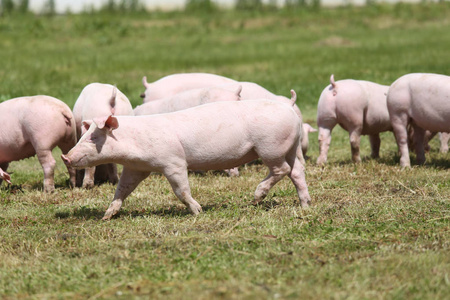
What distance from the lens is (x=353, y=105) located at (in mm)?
9305

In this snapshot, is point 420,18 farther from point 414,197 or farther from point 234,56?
point 414,197

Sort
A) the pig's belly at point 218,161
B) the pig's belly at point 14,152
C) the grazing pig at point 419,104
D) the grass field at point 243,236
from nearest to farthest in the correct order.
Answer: the grass field at point 243,236 → the pig's belly at point 218,161 → the pig's belly at point 14,152 → the grazing pig at point 419,104

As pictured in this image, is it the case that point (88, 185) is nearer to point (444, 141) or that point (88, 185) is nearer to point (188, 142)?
point (188, 142)

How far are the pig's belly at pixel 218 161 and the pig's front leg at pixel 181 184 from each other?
130 mm

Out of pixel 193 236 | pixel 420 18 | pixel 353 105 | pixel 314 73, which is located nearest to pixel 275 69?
pixel 314 73

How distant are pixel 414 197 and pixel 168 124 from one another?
240cm

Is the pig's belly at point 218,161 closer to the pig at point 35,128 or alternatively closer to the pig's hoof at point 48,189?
the pig at point 35,128

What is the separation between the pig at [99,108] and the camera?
8.15 metres

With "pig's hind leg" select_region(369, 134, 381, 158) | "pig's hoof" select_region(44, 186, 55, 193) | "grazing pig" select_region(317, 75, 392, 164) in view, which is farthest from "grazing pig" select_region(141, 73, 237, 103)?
"pig's hoof" select_region(44, 186, 55, 193)

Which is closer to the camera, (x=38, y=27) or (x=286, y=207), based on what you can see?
(x=286, y=207)

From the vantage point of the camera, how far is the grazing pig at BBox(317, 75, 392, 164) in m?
9.33

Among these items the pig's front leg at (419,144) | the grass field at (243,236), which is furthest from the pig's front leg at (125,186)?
the pig's front leg at (419,144)

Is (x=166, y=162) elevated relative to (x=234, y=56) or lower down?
elevated

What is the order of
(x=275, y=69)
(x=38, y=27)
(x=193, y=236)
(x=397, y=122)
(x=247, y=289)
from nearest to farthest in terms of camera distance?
1. (x=247, y=289)
2. (x=193, y=236)
3. (x=397, y=122)
4. (x=275, y=69)
5. (x=38, y=27)
